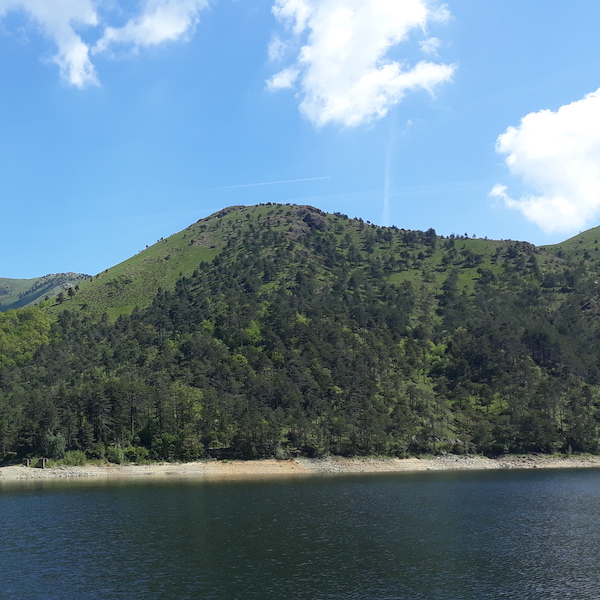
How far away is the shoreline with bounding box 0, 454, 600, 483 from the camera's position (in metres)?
133

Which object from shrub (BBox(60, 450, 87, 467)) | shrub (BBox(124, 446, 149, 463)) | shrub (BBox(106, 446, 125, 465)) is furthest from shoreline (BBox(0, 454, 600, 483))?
shrub (BBox(124, 446, 149, 463))

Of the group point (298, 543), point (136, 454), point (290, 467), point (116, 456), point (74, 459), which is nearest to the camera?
point (298, 543)

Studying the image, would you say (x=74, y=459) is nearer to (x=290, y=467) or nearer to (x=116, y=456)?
(x=116, y=456)

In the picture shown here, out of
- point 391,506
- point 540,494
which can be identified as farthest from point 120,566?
point 540,494

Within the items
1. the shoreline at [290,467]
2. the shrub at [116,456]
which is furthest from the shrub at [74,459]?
the shrub at [116,456]

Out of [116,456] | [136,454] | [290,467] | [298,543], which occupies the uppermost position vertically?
[136,454]

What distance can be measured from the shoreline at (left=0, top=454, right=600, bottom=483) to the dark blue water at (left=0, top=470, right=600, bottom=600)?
972 inches

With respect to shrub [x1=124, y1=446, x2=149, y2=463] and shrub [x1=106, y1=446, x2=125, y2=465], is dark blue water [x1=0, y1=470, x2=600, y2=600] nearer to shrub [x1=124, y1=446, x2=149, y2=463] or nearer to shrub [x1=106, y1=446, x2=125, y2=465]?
shrub [x1=106, y1=446, x2=125, y2=465]

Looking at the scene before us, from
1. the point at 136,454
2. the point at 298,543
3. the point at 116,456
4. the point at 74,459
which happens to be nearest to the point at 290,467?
the point at 136,454

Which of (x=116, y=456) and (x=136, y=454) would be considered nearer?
(x=116, y=456)

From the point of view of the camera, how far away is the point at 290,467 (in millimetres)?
149500

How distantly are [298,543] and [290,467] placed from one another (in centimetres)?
8726

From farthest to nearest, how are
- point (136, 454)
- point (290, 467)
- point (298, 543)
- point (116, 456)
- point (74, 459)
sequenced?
point (290, 467), point (136, 454), point (116, 456), point (74, 459), point (298, 543)

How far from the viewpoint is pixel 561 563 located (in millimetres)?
A: 56281
